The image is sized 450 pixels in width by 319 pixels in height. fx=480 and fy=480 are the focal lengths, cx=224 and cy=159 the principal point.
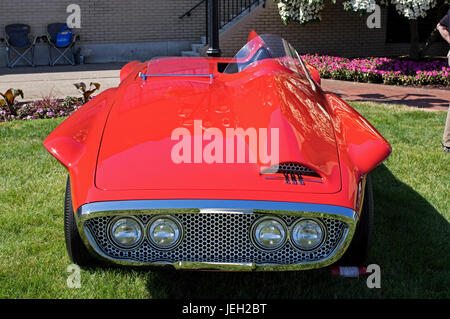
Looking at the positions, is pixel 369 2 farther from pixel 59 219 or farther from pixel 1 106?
pixel 59 219

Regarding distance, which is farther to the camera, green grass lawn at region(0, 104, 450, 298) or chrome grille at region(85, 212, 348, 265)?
green grass lawn at region(0, 104, 450, 298)

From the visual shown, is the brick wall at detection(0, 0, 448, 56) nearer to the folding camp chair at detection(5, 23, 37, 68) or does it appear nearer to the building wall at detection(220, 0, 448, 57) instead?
the building wall at detection(220, 0, 448, 57)

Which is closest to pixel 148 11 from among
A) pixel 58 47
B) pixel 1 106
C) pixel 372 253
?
pixel 58 47

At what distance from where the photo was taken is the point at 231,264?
2.15m

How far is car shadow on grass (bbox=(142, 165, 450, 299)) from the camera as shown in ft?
8.43

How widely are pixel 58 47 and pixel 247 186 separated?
1152 centimetres

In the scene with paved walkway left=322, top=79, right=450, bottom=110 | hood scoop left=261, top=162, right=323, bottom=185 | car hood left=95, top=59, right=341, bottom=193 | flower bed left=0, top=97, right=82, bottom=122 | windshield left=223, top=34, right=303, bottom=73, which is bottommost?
paved walkway left=322, top=79, right=450, bottom=110

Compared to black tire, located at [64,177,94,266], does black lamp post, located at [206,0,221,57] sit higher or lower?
higher

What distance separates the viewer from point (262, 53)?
11.3 feet

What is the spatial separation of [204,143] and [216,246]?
511mm

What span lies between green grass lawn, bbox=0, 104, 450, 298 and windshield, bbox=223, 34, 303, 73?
1366 mm

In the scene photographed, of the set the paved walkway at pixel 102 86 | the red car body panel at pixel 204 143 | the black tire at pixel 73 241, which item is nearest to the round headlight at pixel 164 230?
the red car body panel at pixel 204 143

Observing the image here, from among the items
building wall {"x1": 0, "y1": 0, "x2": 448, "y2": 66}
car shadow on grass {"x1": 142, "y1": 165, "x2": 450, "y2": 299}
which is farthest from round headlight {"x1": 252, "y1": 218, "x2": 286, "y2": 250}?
building wall {"x1": 0, "y1": 0, "x2": 448, "y2": 66}

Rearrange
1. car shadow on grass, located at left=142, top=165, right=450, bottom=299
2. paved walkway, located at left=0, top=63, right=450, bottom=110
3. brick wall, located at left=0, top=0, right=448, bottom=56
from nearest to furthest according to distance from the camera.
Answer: car shadow on grass, located at left=142, top=165, right=450, bottom=299 < paved walkway, located at left=0, top=63, right=450, bottom=110 < brick wall, located at left=0, top=0, right=448, bottom=56
